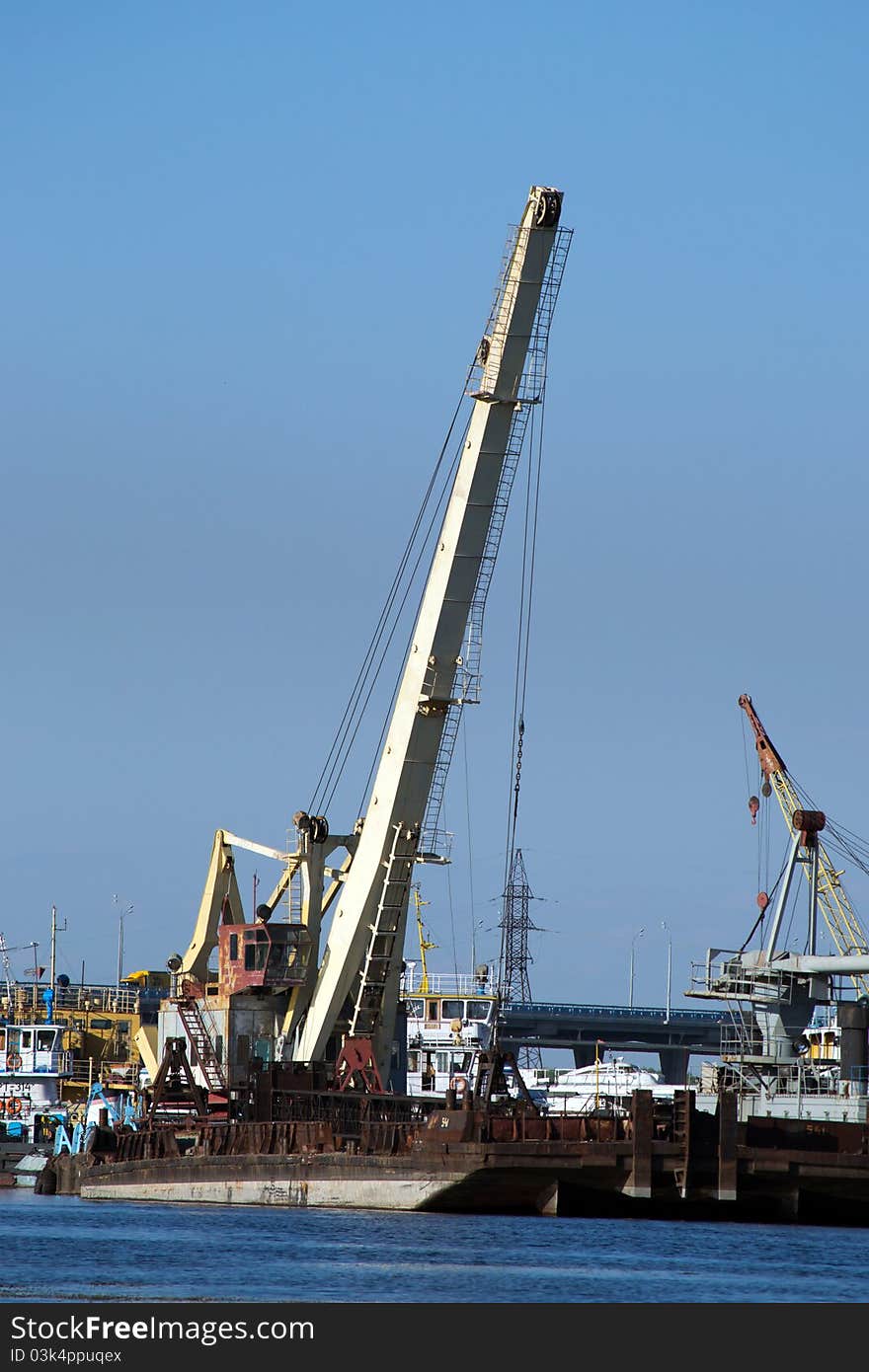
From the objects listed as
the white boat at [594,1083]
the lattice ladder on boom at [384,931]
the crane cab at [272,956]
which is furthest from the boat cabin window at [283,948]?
the white boat at [594,1083]

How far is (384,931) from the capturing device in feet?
217

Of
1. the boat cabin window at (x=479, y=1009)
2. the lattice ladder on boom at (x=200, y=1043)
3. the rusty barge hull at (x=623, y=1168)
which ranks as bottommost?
the rusty barge hull at (x=623, y=1168)

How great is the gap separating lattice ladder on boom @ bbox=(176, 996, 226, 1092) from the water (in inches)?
464

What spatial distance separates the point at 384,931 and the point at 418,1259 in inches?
858

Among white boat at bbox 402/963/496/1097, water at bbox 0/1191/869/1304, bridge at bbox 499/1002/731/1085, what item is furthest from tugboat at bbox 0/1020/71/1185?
bridge at bbox 499/1002/731/1085

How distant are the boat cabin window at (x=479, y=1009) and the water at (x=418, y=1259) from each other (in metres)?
47.4

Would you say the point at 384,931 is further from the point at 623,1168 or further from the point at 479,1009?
the point at 479,1009

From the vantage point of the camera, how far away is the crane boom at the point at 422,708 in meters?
63.1

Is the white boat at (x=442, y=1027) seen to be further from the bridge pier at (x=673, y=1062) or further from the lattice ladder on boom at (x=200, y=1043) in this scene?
the bridge pier at (x=673, y=1062)

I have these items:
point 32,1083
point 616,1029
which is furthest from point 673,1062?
point 32,1083

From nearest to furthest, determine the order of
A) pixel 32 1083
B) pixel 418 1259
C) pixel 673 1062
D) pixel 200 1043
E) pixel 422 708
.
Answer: pixel 418 1259 → pixel 422 708 → pixel 200 1043 → pixel 32 1083 → pixel 673 1062

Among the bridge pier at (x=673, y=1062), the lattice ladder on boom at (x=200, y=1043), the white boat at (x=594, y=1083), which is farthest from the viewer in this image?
the bridge pier at (x=673, y=1062)
